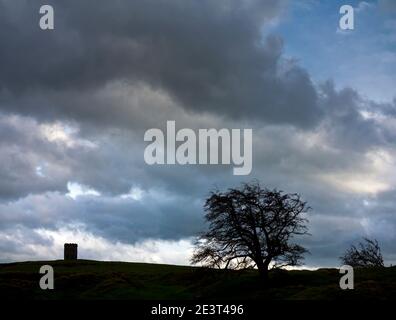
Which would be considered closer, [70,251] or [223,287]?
[223,287]

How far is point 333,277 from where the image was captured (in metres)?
74.6

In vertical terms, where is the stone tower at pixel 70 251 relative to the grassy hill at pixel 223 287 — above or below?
above

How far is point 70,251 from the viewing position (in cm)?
15600

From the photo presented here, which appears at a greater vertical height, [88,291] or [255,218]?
[255,218]

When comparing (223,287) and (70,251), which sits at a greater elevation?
(70,251)

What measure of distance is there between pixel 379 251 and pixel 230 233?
1592 inches

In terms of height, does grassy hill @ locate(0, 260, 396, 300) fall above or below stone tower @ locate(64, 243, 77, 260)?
below

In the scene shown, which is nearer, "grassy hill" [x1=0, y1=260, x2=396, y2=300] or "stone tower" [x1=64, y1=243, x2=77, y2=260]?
"grassy hill" [x1=0, y1=260, x2=396, y2=300]

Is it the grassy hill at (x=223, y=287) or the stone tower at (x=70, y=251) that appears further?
the stone tower at (x=70, y=251)

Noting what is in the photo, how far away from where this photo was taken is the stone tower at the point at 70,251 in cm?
15494

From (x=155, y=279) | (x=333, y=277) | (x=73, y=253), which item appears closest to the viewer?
(x=333, y=277)

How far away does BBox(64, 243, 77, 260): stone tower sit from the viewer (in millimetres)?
154938
